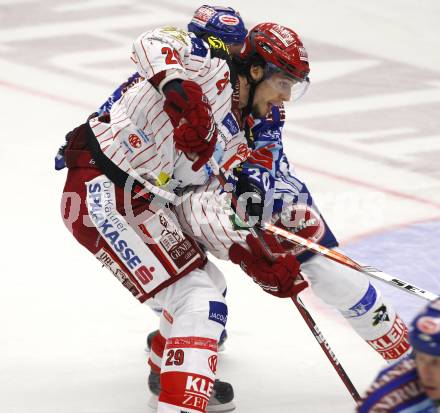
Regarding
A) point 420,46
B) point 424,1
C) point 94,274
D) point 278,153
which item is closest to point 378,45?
point 420,46

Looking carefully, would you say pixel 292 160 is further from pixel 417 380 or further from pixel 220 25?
pixel 417 380

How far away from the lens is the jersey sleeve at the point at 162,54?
375 centimetres

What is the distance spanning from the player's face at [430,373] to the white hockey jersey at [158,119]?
1.41 metres

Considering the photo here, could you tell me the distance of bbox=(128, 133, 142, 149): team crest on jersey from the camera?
4.00 metres

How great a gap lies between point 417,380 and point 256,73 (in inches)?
59.6

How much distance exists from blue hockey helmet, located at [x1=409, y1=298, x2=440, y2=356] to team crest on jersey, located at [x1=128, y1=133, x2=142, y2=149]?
4.74 ft

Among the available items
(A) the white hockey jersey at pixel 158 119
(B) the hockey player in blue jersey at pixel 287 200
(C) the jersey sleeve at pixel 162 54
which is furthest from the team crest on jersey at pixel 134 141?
(B) the hockey player in blue jersey at pixel 287 200

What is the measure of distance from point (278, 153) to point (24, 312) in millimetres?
1315

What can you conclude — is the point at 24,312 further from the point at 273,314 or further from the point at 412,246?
the point at 412,246

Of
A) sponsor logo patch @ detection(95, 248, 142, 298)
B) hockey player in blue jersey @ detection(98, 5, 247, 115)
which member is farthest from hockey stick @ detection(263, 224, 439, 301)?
hockey player in blue jersey @ detection(98, 5, 247, 115)

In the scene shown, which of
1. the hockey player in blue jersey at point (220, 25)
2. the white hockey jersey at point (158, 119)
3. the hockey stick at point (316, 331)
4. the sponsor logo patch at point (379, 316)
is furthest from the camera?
the hockey player in blue jersey at point (220, 25)

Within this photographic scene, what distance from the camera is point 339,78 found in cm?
793

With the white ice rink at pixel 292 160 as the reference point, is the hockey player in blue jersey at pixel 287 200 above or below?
above

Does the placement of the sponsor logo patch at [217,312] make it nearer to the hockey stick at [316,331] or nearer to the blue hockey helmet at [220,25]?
the hockey stick at [316,331]
